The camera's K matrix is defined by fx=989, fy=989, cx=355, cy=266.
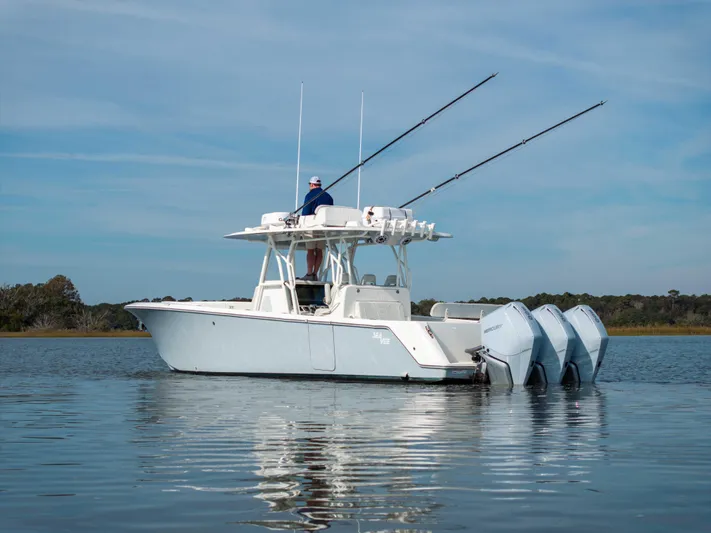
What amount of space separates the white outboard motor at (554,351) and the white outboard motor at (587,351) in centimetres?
57

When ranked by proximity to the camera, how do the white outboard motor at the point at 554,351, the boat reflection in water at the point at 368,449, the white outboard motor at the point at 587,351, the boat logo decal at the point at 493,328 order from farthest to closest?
the white outboard motor at the point at 587,351 → the white outboard motor at the point at 554,351 → the boat logo decal at the point at 493,328 → the boat reflection in water at the point at 368,449

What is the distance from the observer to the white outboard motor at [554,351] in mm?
16188

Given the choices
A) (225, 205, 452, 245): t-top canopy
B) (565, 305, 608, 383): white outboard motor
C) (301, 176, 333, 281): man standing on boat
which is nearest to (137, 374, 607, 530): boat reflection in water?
(565, 305, 608, 383): white outboard motor

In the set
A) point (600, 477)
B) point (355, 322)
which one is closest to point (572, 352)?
point (355, 322)

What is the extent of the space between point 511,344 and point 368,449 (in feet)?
24.4

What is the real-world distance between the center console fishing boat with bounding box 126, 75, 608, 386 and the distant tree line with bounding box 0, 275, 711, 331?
33506 mm

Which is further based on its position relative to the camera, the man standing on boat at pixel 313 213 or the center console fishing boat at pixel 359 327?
the man standing on boat at pixel 313 213

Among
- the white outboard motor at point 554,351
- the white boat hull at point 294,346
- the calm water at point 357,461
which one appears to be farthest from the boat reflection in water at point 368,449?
the white boat hull at point 294,346

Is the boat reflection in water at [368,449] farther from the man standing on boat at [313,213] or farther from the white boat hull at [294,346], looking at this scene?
the man standing on boat at [313,213]

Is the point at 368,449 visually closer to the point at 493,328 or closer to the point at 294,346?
the point at 493,328

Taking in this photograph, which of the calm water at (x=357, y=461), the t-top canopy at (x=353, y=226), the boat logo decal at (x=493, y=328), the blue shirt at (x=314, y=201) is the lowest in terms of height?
the calm water at (x=357, y=461)

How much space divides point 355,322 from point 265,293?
3422 millimetres

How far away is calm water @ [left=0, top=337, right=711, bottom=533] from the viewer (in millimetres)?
5906

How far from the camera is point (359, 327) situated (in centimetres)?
1670
